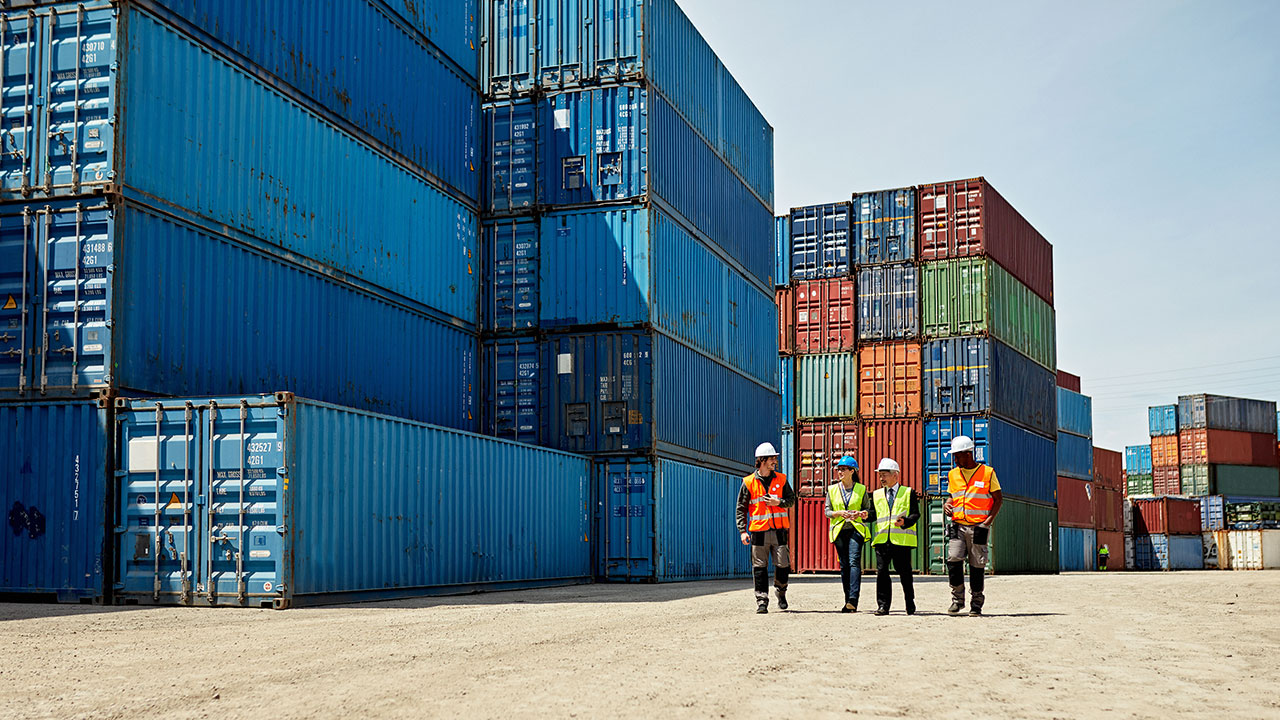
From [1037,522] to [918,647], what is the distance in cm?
2972

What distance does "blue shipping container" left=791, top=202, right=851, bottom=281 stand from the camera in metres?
34.4

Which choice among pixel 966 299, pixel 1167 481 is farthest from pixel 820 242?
pixel 1167 481

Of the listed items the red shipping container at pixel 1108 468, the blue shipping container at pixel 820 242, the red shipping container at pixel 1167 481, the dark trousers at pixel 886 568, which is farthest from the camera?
the red shipping container at pixel 1167 481

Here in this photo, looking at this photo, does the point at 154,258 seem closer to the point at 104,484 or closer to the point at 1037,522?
the point at 104,484

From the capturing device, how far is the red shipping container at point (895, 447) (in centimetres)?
3272

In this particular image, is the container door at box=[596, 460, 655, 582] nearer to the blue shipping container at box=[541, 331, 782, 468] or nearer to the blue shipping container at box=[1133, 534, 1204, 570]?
the blue shipping container at box=[541, 331, 782, 468]

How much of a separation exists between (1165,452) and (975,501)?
5454cm

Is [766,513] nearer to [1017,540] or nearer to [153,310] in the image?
[153,310]

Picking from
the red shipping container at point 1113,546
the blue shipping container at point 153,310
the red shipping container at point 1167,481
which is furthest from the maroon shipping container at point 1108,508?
the blue shipping container at point 153,310

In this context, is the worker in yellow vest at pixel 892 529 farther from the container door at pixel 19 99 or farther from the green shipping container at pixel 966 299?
the green shipping container at pixel 966 299

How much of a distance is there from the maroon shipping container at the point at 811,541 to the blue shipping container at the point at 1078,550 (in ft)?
58.1

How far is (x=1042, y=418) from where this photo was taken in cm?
3831

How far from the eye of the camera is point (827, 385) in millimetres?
33969

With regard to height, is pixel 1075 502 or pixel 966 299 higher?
pixel 966 299
